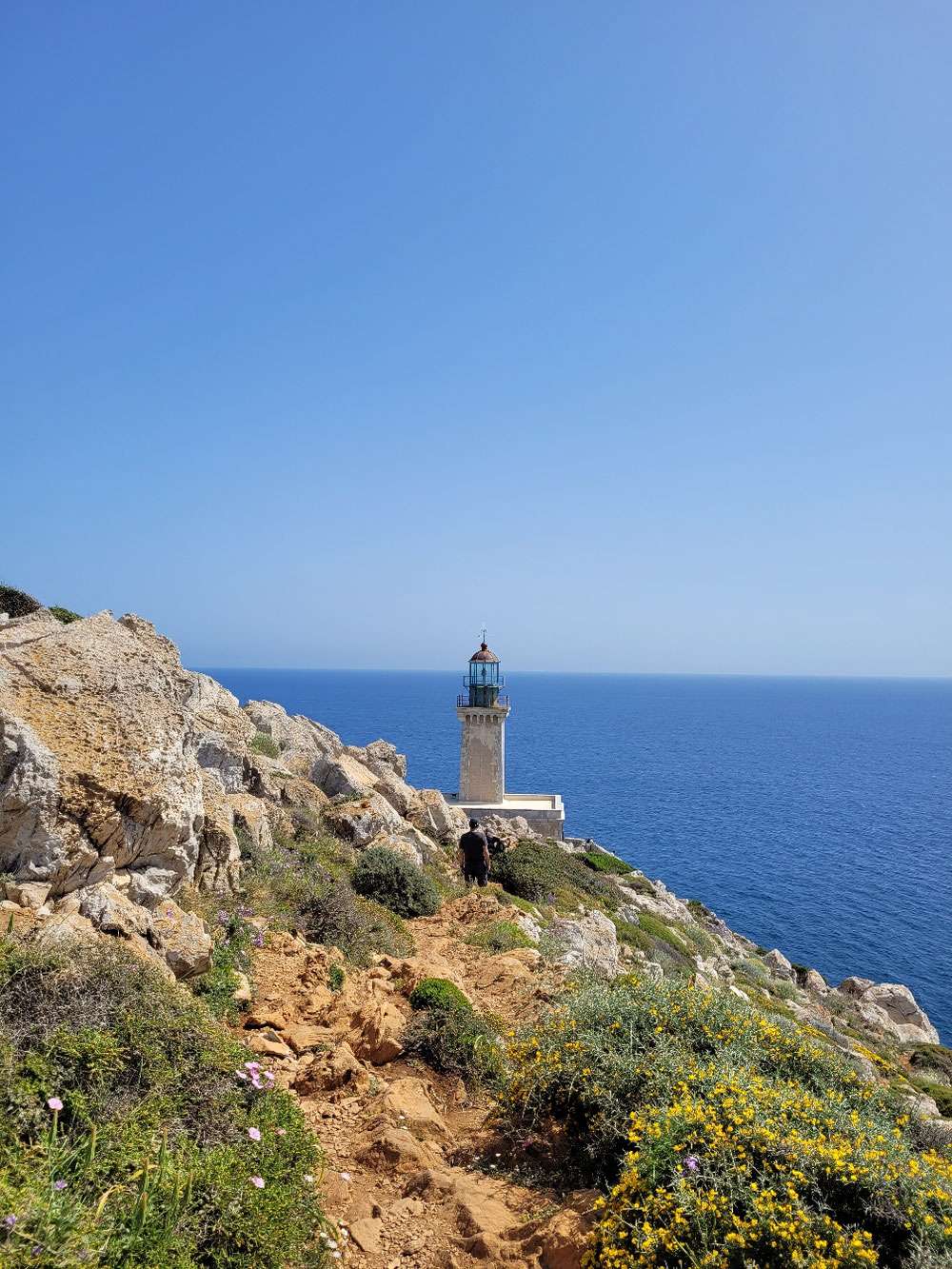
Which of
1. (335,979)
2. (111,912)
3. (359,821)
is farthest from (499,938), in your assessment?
(111,912)

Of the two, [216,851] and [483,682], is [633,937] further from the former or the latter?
[483,682]

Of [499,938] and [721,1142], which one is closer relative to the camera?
[721,1142]

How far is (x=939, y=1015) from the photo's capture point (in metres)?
34.4

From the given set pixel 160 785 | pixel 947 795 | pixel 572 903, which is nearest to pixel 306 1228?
pixel 160 785

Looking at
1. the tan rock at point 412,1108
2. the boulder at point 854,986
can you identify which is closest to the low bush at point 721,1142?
the tan rock at point 412,1108

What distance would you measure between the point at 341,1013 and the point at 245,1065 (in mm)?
2637

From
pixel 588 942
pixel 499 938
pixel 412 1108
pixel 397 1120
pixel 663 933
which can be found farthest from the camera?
pixel 663 933

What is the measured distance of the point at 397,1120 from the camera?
6391 millimetres

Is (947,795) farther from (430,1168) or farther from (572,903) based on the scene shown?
(430,1168)

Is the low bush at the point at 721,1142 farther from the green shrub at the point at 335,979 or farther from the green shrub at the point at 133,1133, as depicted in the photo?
the green shrub at the point at 335,979

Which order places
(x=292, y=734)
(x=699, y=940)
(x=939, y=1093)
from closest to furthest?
(x=939, y=1093) < (x=292, y=734) < (x=699, y=940)

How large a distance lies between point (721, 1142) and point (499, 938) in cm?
754

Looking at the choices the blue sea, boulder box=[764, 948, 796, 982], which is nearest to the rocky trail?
boulder box=[764, 948, 796, 982]

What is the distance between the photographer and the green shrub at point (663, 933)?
2227 cm
